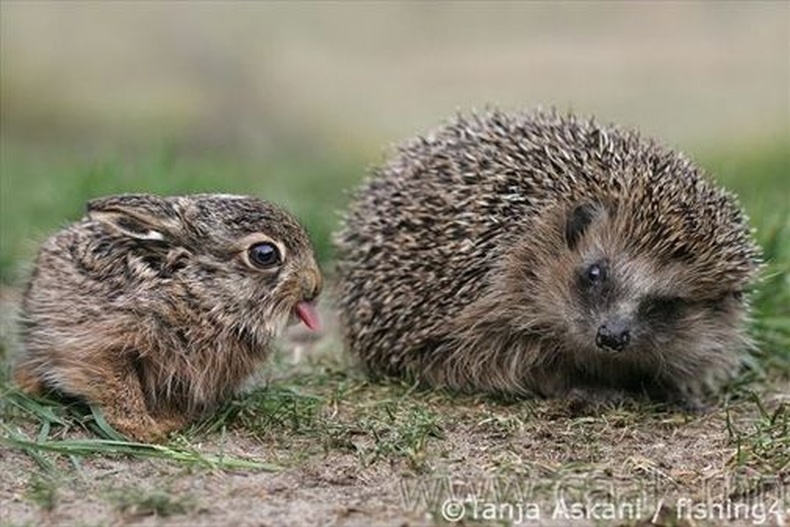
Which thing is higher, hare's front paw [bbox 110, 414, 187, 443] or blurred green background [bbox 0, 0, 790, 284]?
blurred green background [bbox 0, 0, 790, 284]

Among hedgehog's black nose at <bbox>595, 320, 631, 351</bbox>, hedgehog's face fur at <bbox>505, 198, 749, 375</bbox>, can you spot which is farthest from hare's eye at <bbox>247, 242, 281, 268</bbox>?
hedgehog's black nose at <bbox>595, 320, 631, 351</bbox>

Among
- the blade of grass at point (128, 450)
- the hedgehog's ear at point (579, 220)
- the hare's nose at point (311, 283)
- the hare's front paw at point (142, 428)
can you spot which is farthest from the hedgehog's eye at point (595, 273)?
the hare's front paw at point (142, 428)

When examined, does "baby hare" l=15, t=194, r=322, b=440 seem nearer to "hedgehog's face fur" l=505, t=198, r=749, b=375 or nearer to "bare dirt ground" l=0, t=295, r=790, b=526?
"bare dirt ground" l=0, t=295, r=790, b=526

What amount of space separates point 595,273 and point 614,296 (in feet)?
0.60

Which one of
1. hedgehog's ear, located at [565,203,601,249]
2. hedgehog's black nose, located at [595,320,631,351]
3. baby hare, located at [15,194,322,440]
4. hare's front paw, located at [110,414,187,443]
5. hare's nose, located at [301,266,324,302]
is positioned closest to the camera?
hare's front paw, located at [110,414,187,443]

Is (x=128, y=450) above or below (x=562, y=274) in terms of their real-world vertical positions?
below

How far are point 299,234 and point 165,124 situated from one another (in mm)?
14304

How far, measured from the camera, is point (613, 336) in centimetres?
631

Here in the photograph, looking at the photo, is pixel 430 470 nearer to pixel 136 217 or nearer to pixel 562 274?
pixel 136 217

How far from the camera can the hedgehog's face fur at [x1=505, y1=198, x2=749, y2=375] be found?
6516 mm

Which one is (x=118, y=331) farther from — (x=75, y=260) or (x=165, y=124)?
(x=165, y=124)

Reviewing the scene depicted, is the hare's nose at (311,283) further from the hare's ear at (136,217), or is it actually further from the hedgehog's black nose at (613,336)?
the hedgehog's black nose at (613,336)

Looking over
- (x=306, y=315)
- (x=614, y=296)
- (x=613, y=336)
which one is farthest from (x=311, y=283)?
(x=614, y=296)

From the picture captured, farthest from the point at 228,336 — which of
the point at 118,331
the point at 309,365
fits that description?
the point at 309,365
